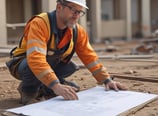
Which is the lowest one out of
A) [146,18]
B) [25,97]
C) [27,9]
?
[25,97]

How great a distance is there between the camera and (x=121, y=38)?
2217 centimetres

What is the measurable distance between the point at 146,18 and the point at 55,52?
19645 millimetres

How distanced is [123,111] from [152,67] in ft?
14.5

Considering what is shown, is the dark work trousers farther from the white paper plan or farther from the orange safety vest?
the white paper plan

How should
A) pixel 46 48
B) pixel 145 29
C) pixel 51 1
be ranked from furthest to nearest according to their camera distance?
pixel 145 29 < pixel 51 1 < pixel 46 48

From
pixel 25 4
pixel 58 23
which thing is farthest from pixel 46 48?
pixel 25 4

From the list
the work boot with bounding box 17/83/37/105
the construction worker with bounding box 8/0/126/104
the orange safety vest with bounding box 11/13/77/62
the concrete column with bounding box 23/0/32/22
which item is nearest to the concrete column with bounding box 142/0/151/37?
the concrete column with bounding box 23/0/32/22

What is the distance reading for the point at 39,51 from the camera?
13.0 ft

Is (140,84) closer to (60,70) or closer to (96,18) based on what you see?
(60,70)

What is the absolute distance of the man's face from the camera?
4.07 m

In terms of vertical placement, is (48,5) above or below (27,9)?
above

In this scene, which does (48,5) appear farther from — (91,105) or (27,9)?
(91,105)

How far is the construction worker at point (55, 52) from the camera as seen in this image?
3932 millimetres

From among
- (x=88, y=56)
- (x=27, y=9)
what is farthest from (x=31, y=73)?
(x=27, y=9)
